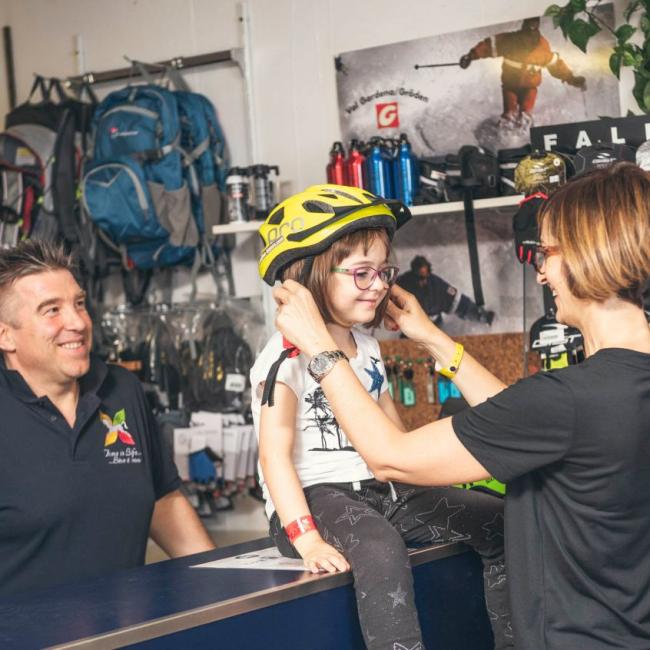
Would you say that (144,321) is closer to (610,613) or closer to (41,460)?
(41,460)

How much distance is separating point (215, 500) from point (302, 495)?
112 inches

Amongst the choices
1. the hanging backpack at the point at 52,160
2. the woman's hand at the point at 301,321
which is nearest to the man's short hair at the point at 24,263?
the woman's hand at the point at 301,321

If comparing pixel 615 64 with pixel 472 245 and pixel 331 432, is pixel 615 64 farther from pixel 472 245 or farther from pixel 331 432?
pixel 331 432

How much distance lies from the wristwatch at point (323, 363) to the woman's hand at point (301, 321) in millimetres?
22

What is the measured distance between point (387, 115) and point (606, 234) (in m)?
3.05

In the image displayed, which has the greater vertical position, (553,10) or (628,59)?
(553,10)

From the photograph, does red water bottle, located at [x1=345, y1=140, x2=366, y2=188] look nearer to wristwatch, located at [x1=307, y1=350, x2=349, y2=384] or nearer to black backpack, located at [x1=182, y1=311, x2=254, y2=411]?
black backpack, located at [x1=182, y1=311, x2=254, y2=411]

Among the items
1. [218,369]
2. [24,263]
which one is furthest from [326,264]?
[218,369]

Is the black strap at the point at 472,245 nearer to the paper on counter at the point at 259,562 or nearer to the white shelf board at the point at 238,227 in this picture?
the white shelf board at the point at 238,227

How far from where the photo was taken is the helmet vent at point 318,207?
92.4 inches

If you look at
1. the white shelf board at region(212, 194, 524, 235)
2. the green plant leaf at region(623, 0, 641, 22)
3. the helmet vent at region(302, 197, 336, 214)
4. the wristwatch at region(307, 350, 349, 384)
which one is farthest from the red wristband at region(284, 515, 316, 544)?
the green plant leaf at region(623, 0, 641, 22)

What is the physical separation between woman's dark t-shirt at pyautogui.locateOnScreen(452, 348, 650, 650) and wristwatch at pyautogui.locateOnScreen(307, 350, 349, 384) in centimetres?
28

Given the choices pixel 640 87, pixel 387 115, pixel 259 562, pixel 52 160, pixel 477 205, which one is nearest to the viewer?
pixel 259 562

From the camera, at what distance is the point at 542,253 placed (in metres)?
1.93
